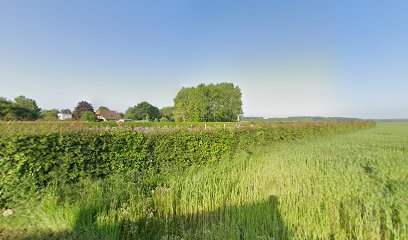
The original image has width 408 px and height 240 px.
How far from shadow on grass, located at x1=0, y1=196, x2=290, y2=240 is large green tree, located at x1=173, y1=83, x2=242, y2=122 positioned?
62625mm

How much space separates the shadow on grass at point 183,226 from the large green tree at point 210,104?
62625mm

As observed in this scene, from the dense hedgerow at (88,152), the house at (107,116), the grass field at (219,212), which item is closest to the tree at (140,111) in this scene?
the house at (107,116)

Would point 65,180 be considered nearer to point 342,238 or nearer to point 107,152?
point 107,152

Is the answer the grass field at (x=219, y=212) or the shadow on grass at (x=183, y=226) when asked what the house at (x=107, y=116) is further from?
the shadow on grass at (x=183, y=226)

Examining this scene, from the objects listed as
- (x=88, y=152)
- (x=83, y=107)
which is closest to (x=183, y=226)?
(x=88, y=152)

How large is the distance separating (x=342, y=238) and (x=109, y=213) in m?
4.05

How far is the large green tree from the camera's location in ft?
224

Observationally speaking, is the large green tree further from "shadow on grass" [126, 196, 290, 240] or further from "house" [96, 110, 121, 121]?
"shadow on grass" [126, 196, 290, 240]

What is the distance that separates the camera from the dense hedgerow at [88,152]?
13.4ft

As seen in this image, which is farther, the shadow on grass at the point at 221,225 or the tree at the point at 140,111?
the tree at the point at 140,111

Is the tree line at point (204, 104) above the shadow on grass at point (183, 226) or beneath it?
above

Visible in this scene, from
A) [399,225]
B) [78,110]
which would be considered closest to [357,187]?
[399,225]

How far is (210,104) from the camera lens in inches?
2832

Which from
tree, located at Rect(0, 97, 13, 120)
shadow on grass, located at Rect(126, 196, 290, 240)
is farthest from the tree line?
shadow on grass, located at Rect(126, 196, 290, 240)
